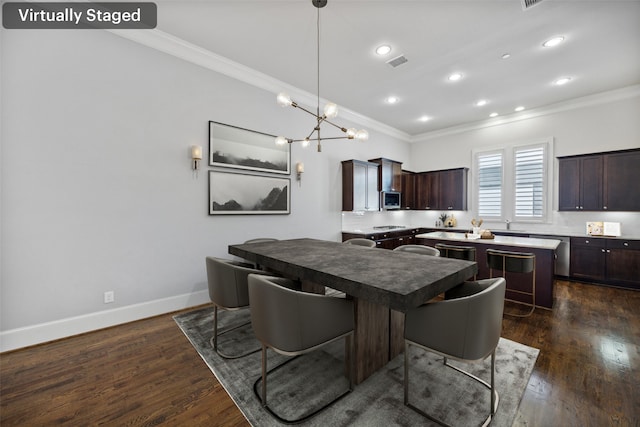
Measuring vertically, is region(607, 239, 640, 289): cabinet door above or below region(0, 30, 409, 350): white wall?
below

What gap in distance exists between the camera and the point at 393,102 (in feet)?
16.9

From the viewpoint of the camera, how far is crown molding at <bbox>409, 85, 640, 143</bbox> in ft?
14.9

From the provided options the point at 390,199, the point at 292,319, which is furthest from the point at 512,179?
the point at 292,319

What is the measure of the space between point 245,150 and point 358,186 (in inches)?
98.4

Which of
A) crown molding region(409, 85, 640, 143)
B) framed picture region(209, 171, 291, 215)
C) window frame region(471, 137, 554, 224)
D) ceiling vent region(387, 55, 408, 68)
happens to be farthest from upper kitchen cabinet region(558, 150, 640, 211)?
framed picture region(209, 171, 291, 215)

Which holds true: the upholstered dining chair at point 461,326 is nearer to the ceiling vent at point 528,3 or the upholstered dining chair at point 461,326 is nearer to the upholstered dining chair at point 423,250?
the upholstered dining chair at point 423,250

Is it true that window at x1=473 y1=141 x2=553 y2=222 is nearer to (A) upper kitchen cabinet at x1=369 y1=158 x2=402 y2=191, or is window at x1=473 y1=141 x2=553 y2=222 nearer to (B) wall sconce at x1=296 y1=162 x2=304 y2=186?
(A) upper kitchen cabinet at x1=369 y1=158 x2=402 y2=191

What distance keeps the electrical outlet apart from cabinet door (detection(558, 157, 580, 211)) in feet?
24.3

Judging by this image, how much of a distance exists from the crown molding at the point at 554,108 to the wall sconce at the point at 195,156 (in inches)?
242

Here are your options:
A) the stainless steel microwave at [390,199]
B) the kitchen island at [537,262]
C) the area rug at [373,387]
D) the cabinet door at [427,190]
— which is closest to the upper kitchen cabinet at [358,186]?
the stainless steel microwave at [390,199]

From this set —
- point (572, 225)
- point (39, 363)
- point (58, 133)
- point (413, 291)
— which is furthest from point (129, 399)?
point (572, 225)

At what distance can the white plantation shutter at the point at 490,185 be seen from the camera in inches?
237

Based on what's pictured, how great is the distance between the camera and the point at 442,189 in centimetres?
672

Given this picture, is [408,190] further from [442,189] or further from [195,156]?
[195,156]
